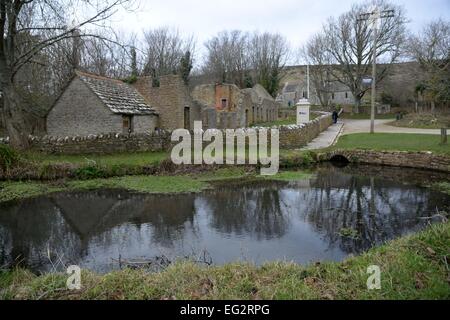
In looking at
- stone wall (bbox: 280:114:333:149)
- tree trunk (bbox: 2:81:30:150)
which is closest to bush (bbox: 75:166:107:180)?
tree trunk (bbox: 2:81:30:150)

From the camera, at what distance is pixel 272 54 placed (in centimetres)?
6241

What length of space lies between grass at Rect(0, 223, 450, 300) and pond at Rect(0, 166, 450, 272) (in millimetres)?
1618

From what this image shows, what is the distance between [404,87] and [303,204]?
50991mm

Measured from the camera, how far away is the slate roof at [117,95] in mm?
19734

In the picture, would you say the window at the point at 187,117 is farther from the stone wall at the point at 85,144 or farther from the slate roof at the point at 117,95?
the stone wall at the point at 85,144

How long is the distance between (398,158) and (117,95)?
1565 cm

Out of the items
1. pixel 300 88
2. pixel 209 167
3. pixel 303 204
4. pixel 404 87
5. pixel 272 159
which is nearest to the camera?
pixel 303 204

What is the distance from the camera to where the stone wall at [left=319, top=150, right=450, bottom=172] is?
1508cm

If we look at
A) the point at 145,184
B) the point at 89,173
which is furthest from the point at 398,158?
the point at 89,173

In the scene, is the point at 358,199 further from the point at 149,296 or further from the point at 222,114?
the point at 222,114

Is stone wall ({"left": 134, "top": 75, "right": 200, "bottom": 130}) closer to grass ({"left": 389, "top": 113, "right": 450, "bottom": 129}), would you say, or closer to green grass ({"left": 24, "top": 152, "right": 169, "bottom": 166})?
green grass ({"left": 24, "top": 152, "right": 169, "bottom": 166})

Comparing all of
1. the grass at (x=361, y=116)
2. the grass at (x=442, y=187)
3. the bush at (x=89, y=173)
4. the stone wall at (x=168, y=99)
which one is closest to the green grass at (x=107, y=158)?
the bush at (x=89, y=173)

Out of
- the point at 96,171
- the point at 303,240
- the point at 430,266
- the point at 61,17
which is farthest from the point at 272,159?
the point at 430,266

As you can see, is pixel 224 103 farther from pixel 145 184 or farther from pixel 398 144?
pixel 145 184
